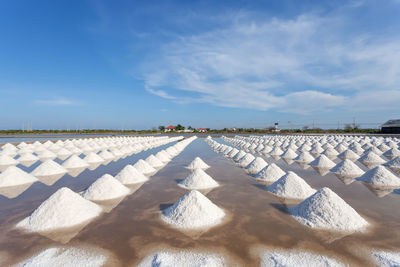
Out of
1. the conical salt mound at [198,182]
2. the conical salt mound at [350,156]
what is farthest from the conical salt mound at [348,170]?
the conical salt mound at [198,182]

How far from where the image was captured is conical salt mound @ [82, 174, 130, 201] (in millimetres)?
5357

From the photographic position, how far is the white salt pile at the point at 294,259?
2680 mm

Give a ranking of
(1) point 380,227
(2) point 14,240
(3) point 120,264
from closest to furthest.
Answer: (3) point 120,264, (2) point 14,240, (1) point 380,227

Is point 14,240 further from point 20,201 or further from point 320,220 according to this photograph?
point 320,220

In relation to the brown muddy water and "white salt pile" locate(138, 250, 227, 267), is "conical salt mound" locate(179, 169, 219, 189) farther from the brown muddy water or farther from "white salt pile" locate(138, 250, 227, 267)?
"white salt pile" locate(138, 250, 227, 267)

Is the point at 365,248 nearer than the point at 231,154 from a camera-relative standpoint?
Yes

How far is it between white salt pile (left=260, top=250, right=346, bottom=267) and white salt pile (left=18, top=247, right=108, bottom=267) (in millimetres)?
2269

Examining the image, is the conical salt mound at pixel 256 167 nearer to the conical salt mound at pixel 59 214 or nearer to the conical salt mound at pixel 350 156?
the conical salt mound at pixel 59 214

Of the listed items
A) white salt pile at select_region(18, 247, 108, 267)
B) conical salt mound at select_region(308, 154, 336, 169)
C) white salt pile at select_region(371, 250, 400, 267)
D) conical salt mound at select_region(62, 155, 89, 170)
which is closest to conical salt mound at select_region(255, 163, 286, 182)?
conical salt mound at select_region(308, 154, 336, 169)

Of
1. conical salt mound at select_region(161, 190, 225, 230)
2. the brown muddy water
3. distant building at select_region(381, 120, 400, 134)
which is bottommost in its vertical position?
the brown muddy water

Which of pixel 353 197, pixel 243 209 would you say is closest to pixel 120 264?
pixel 243 209

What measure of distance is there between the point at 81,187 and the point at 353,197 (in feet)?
26.3

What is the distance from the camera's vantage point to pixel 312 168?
30.8 feet

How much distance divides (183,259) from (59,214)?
2714mm
